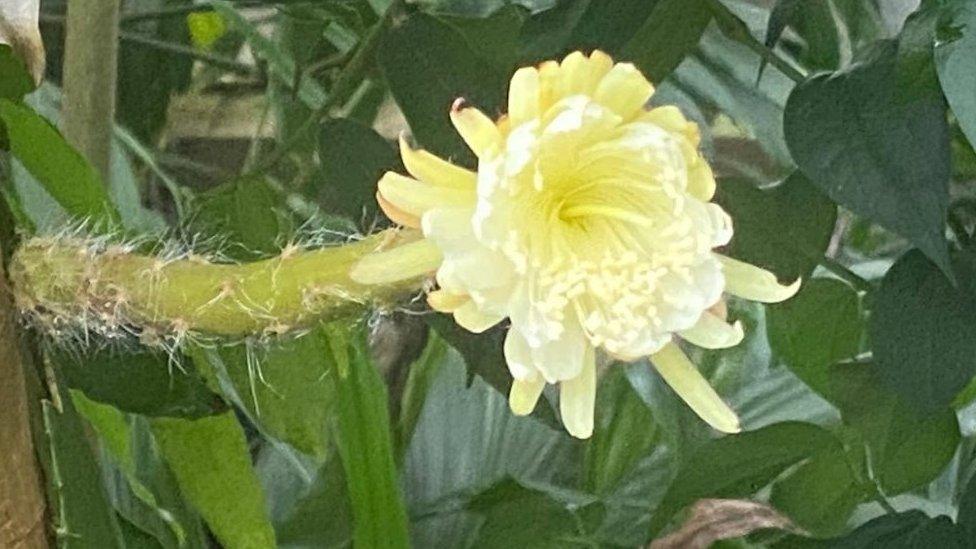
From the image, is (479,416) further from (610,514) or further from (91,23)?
(91,23)

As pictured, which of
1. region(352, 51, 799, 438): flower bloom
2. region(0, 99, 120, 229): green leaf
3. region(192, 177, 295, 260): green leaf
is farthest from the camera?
region(192, 177, 295, 260): green leaf

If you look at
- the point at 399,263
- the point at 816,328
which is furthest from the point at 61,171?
the point at 816,328

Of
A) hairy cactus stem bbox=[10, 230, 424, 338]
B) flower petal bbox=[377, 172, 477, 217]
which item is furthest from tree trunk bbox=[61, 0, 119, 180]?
flower petal bbox=[377, 172, 477, 217]

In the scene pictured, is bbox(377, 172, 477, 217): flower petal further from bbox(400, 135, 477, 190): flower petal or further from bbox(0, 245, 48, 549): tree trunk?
bbox(0, 245, 48, 549): tree trunk

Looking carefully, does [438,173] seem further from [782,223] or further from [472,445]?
[472,445]

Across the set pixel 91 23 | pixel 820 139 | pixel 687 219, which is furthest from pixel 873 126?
pixel 91 23

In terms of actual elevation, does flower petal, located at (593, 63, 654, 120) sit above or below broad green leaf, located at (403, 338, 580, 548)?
above
